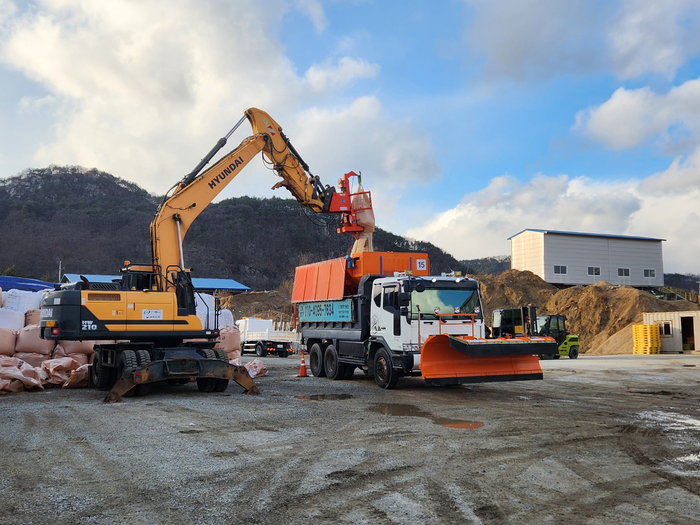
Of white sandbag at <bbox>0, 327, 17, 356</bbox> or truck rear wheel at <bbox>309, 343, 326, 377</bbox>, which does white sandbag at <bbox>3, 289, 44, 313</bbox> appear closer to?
white sandbag at <bbox>0, 327, 17, 356</bbox>

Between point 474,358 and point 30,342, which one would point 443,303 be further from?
point 30,342

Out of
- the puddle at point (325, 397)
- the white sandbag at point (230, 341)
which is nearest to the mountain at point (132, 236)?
the white sandbag at point (230, 341)

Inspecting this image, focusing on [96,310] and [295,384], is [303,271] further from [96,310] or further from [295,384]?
[96,310]

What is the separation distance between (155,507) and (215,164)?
11.5 metres

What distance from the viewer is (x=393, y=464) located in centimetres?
622

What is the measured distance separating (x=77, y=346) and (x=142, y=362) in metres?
4.18

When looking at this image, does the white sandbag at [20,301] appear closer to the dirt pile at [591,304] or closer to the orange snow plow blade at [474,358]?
the orange snow plow blade at [474,358]

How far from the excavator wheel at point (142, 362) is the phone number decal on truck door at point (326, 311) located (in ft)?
17.0

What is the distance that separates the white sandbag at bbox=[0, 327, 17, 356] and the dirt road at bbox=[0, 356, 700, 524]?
248 cm

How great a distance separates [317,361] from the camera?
17141 millimetres

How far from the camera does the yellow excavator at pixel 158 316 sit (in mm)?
11516

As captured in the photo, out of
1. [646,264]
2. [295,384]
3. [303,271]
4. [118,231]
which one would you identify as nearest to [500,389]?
[295,384]

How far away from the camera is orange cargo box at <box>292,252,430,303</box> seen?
14906mm

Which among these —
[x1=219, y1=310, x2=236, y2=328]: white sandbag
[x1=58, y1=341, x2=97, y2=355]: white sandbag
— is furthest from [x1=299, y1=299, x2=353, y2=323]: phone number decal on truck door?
[x1=58, y1=341, x2=97, y2=355]: white sandbag
